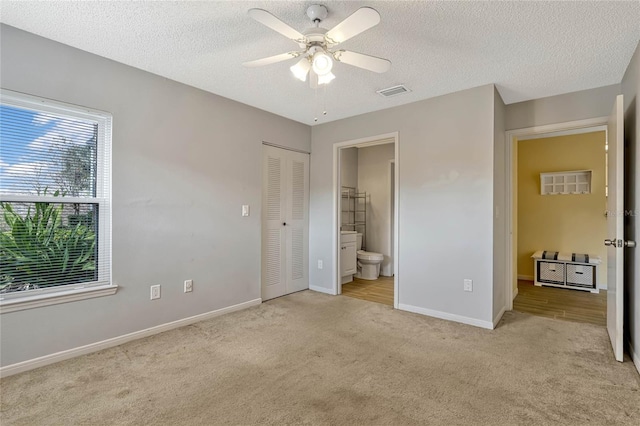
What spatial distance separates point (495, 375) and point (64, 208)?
11.1 feet

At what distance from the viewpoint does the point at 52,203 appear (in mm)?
2412

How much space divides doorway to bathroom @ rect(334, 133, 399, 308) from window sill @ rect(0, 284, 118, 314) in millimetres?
3092

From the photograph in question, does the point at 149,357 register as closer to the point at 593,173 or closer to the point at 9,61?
the point at 9,61

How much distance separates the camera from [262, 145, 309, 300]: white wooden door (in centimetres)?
409

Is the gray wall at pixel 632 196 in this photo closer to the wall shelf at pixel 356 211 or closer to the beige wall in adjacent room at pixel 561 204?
the beige wall in adjacent room at pixel 561 204

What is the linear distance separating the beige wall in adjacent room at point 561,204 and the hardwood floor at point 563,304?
62 centimetres

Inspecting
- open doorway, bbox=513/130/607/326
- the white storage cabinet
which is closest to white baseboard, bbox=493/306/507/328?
open doorway, bbox=513/130/607/326

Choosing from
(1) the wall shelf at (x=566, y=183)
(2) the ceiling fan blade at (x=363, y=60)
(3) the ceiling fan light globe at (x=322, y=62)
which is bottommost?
(1) the wall shelf at (x=566, y=183)

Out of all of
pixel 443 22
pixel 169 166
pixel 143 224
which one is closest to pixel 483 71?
pixel 443 22

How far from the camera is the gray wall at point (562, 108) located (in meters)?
3.15

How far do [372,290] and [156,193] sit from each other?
3.12m

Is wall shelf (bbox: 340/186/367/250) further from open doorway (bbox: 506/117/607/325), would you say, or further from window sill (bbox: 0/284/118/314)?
window sill (bbox: 0/284/118/314)

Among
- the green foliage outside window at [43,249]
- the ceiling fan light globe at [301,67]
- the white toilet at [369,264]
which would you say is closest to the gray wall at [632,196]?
the ceiling fan light globe at [301,67]

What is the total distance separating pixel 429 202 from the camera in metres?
3.53
